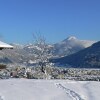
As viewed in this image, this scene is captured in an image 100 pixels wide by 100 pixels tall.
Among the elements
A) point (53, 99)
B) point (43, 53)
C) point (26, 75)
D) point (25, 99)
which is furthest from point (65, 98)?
point (43, 53)

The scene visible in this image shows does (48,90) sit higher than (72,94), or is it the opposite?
(48,90)

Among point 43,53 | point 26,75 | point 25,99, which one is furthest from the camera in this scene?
point 43,53

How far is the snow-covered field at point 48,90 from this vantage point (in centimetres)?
1590

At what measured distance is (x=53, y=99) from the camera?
51.8ft

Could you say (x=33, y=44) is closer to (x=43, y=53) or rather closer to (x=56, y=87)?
(x=43, y=53)

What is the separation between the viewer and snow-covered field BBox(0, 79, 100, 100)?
1590 cm

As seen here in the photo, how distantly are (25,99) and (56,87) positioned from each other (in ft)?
10.6

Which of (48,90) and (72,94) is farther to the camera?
(48,90)

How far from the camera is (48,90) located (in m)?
17.4

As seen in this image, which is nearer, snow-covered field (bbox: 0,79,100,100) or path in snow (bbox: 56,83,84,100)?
snow-covered field (bbox: 0,79,100,100)

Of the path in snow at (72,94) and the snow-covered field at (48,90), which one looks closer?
the snow-covered field at (48,90)

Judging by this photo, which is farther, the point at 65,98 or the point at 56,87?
the point at 56,87

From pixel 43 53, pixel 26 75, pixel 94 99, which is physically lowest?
pixel 94 99

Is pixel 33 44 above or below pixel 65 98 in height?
above
